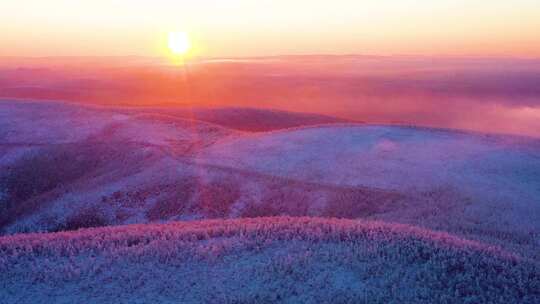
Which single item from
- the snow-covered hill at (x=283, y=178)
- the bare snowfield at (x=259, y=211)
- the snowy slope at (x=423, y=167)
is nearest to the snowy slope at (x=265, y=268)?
the bare snowfield at (x=259, y=211)

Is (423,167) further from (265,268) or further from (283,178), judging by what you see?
(265,268)

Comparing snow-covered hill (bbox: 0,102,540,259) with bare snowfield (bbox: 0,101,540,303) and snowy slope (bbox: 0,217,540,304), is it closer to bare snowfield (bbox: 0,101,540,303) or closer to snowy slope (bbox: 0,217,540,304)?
bare snowfield (bbox: 0,101,540,303)

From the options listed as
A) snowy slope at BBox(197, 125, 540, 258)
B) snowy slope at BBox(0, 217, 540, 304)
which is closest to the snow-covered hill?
snowy slope at BBox(197, 125, 540, 258)

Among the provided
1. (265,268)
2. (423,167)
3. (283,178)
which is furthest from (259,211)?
(265,268)

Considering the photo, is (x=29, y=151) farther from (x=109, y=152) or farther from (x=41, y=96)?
(x=41, y=96)

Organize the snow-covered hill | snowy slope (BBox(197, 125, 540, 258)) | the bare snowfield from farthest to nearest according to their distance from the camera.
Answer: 1. the snow-covered hill
2. snowy slope (BBox(197, 125, 540, 258))
3. the bare snowfield

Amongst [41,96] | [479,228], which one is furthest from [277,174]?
[41,96]
